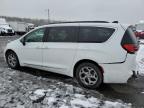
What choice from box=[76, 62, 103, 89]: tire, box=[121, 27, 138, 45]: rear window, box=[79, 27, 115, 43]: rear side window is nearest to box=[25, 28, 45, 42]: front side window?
box=[79, 27, 115, 43]: rear side window

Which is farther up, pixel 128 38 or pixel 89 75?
pixel 128 38

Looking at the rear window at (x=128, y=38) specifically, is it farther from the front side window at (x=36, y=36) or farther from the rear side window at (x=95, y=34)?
the front side window at (x=36, y=36)

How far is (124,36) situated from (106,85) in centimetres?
157

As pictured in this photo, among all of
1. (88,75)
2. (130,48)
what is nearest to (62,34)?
(88,75)

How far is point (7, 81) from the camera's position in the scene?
7.37 meters

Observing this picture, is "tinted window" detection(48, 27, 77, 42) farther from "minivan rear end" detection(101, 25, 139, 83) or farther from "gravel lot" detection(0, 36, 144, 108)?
"minivan rear end" detection(101, 25, 139, 83)

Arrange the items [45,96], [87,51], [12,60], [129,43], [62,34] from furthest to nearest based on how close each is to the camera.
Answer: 1. [12,60]
2. [62,34]
3. [87,51]
4. [129,43]
5. [45,96]

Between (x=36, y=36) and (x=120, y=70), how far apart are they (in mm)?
3134

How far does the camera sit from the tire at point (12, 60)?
9.48 metres

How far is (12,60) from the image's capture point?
31.6ft

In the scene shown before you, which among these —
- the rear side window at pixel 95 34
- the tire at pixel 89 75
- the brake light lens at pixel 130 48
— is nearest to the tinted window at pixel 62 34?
the rear side window at pixel 95 34

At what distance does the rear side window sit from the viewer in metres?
7.30

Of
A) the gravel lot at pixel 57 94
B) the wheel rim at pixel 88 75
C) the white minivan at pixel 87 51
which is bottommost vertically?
the gravel lot at pixel 57 94

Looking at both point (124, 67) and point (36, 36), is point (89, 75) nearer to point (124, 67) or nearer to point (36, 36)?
point (124, 67)
